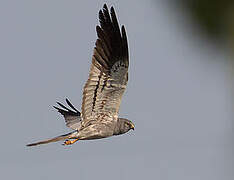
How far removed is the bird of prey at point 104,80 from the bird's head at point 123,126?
1.13 ft

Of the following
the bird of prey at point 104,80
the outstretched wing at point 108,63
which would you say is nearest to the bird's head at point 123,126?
the bird of prey at point 104,80

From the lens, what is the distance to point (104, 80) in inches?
399

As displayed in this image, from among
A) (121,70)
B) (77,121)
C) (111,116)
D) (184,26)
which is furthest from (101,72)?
(184,26)

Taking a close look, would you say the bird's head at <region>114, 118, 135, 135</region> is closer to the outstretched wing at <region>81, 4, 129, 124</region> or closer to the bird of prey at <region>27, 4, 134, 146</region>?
the bird of prey at <region>27, 4, 134, 146</region>

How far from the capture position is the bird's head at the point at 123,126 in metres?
10.9

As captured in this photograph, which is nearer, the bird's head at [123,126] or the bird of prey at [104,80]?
the bird of prey at [104,80]

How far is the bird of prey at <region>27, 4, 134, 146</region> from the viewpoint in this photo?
10070mm

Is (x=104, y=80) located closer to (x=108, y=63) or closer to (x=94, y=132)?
(x=108, y=63)

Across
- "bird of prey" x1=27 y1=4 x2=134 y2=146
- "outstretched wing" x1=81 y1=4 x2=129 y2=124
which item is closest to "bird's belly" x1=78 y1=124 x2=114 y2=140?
"bird of prey" x1=27 y1=4 x2=134 y2=146

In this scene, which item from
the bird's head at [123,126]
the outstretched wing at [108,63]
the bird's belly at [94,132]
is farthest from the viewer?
the bird's head at [123,126]

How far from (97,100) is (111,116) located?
0.65m

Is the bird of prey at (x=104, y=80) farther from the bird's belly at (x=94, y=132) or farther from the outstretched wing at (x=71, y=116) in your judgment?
the outstretched wing at (x=71, y=116)

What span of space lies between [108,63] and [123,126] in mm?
1853

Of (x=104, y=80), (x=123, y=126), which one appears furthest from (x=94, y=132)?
(x=104, y=80)
